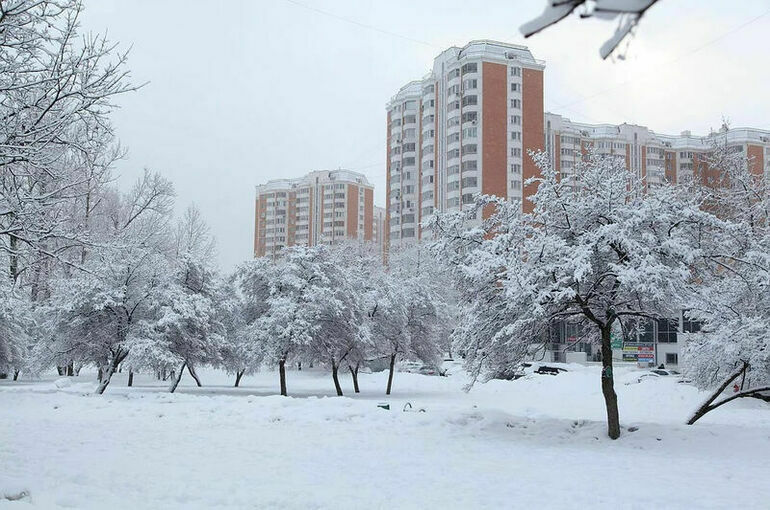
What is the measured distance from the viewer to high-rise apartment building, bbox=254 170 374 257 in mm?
128125

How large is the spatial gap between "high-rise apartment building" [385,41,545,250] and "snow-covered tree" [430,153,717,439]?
55.5m

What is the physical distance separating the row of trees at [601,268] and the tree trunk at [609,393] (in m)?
0.03

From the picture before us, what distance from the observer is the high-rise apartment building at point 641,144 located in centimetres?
9300

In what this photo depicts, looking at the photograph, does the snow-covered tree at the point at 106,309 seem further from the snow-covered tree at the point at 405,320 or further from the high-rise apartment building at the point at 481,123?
the high-rise apartment building at the point at 481,123

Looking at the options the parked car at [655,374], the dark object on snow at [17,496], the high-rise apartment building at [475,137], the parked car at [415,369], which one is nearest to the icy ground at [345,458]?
the dark object on snow at [17,496]

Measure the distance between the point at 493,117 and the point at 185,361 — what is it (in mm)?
54829

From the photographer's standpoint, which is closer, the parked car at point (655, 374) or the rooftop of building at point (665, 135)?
the parked car at point (655, 374)

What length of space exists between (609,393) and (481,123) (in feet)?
207

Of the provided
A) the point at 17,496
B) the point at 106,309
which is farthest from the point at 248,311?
the point at 17,496

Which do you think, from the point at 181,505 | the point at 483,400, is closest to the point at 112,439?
the point at 181,505

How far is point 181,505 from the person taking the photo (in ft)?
31.1

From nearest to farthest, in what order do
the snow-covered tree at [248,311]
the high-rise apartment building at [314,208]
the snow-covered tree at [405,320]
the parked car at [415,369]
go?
the snow-covered tree at [248,311] → the snow-covered tree at [405,320] → the parked car at [415,369] → the high-rise apartment building at [314,208]

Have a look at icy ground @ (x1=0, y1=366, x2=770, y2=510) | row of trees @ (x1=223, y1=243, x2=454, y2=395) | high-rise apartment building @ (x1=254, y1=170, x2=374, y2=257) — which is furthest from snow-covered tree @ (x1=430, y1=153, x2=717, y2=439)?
high-rise apartment building @ (x1=254, y1=170, x2=374, y2=257)

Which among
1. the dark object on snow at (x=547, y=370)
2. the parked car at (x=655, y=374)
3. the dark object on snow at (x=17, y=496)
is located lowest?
the dark object on snow at (x=547, y=370)
